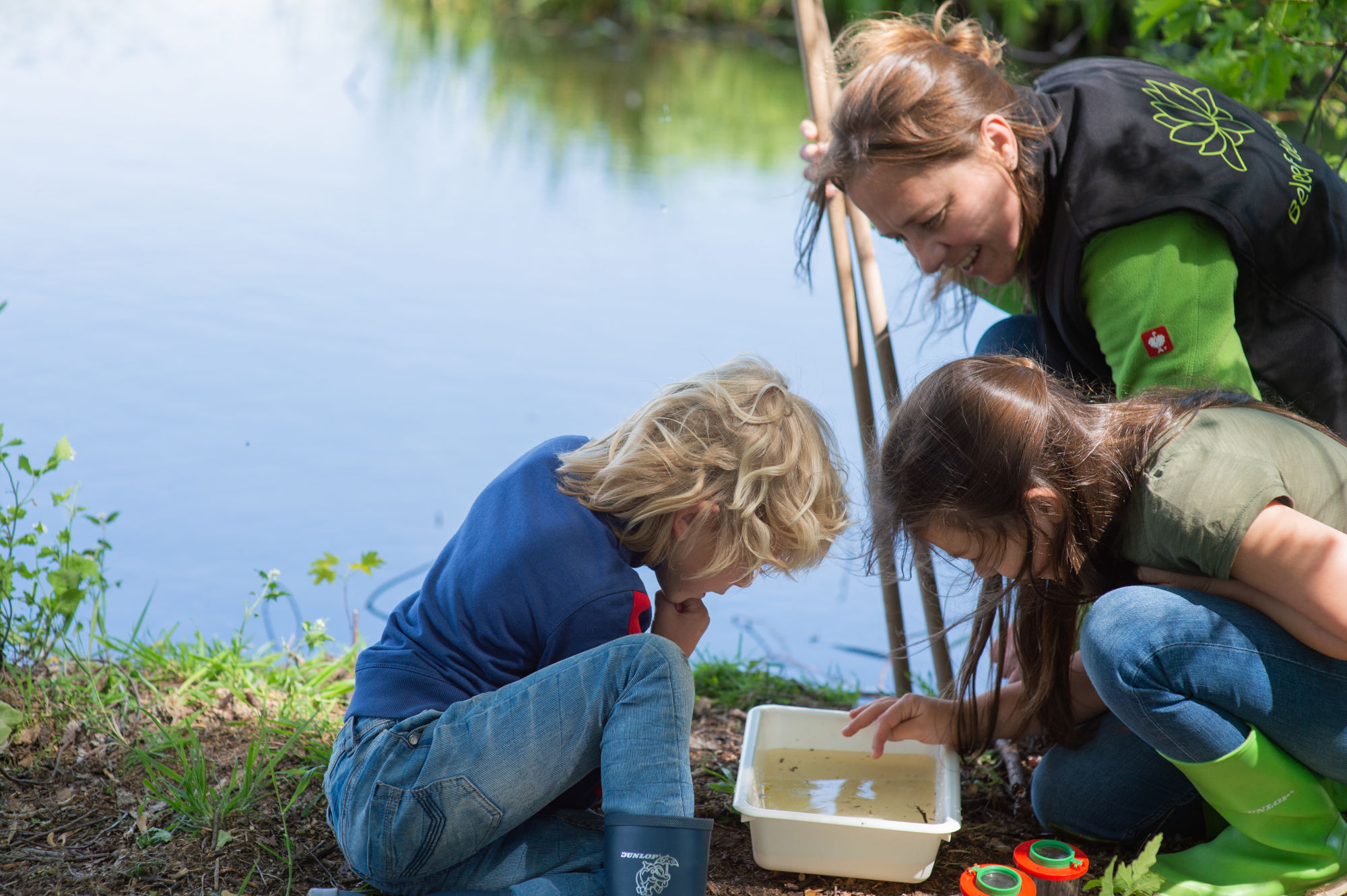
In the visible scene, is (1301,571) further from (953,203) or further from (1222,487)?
(953,203)

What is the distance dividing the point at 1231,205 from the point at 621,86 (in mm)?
8417

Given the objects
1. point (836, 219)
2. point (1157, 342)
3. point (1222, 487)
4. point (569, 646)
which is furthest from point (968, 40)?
point (569, 646)

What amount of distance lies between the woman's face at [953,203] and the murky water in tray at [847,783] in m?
0.84

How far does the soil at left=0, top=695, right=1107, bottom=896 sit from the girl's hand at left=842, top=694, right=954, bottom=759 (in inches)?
6.5

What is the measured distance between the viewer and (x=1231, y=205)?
1736 mm

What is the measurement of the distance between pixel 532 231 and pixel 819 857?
450 centimetres

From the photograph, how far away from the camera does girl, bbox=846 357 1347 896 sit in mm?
1425

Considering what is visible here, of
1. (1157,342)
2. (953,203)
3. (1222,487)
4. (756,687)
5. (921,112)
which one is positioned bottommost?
(756,687)

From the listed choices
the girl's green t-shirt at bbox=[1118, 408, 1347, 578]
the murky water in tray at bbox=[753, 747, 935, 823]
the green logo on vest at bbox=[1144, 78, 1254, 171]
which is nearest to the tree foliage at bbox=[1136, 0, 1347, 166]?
the green logo on vest at bbox=[1144, 78, 1254, 171]

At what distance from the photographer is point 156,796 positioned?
5.76ft

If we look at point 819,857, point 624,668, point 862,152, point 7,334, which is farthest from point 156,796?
point 7,334

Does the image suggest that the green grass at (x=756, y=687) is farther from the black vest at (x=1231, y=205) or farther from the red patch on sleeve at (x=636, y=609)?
the black vest at (x=1231, y=205)

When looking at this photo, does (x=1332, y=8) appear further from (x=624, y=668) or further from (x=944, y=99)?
(x=624, y=668)

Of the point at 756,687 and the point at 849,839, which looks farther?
the point at 756,687
